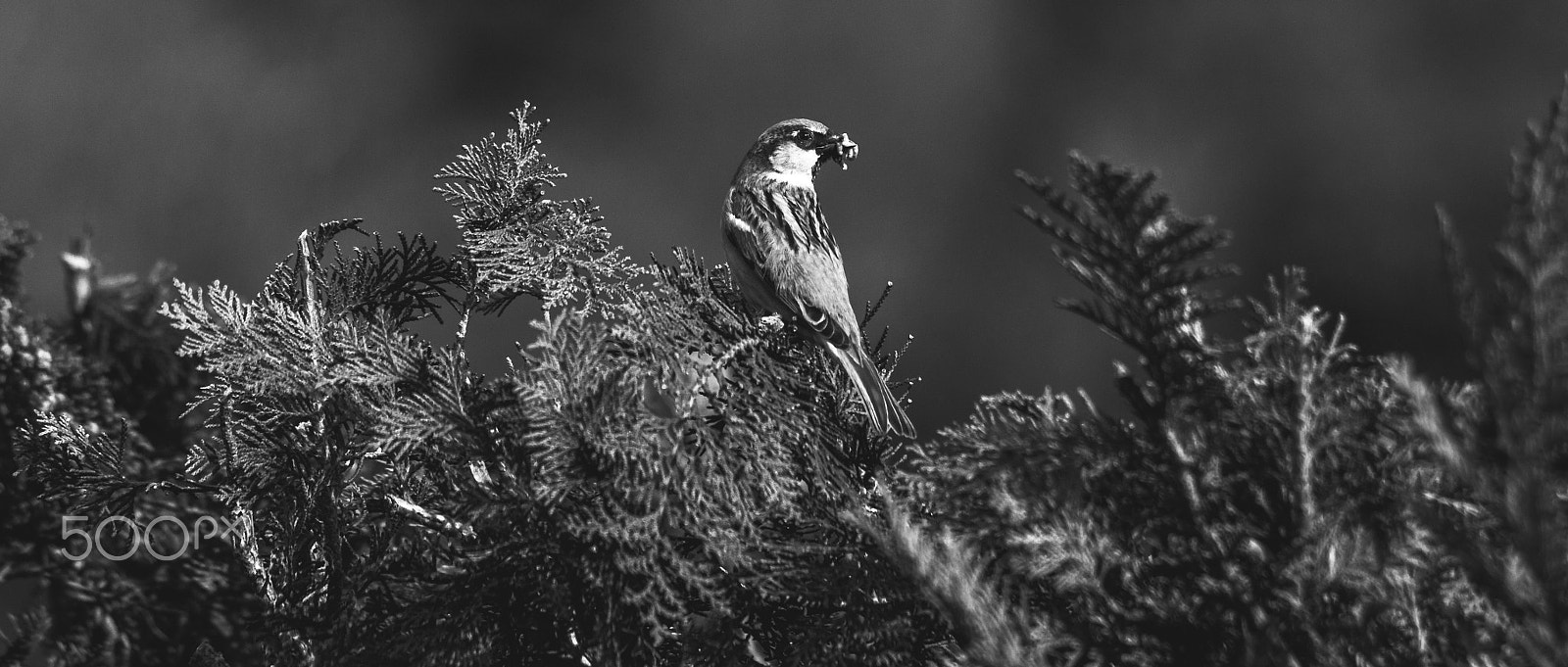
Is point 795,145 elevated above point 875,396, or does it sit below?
above

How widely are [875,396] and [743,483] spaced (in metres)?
0.69

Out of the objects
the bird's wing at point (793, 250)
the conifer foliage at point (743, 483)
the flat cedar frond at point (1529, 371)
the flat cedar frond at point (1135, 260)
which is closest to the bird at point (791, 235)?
the bird's wing at point (793, 250)

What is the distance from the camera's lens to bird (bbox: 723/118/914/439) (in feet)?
11.0

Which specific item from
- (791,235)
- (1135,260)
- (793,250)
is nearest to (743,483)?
(1135,260)

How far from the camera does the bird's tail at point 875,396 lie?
1.93 metres

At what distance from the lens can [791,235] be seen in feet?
12.4

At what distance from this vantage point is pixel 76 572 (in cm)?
128

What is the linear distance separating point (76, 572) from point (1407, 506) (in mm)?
1413

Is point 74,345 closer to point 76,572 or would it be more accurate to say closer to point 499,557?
point 76,572

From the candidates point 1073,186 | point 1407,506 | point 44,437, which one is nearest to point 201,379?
point 44,437

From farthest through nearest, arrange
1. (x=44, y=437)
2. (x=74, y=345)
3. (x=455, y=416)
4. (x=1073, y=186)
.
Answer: (x=74, y=345)
(x=44, y=437)
(x=455, y=416)
(x=1073, y=186)

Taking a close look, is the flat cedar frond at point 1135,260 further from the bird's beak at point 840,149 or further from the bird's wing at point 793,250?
the bird's beak at point 840,149

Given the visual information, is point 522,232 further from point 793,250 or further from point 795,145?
point 795,145

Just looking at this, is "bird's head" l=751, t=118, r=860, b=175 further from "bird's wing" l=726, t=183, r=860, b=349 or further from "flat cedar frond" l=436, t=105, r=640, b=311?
"flat cedar frond" l=436, t=105, r=640, b=311
